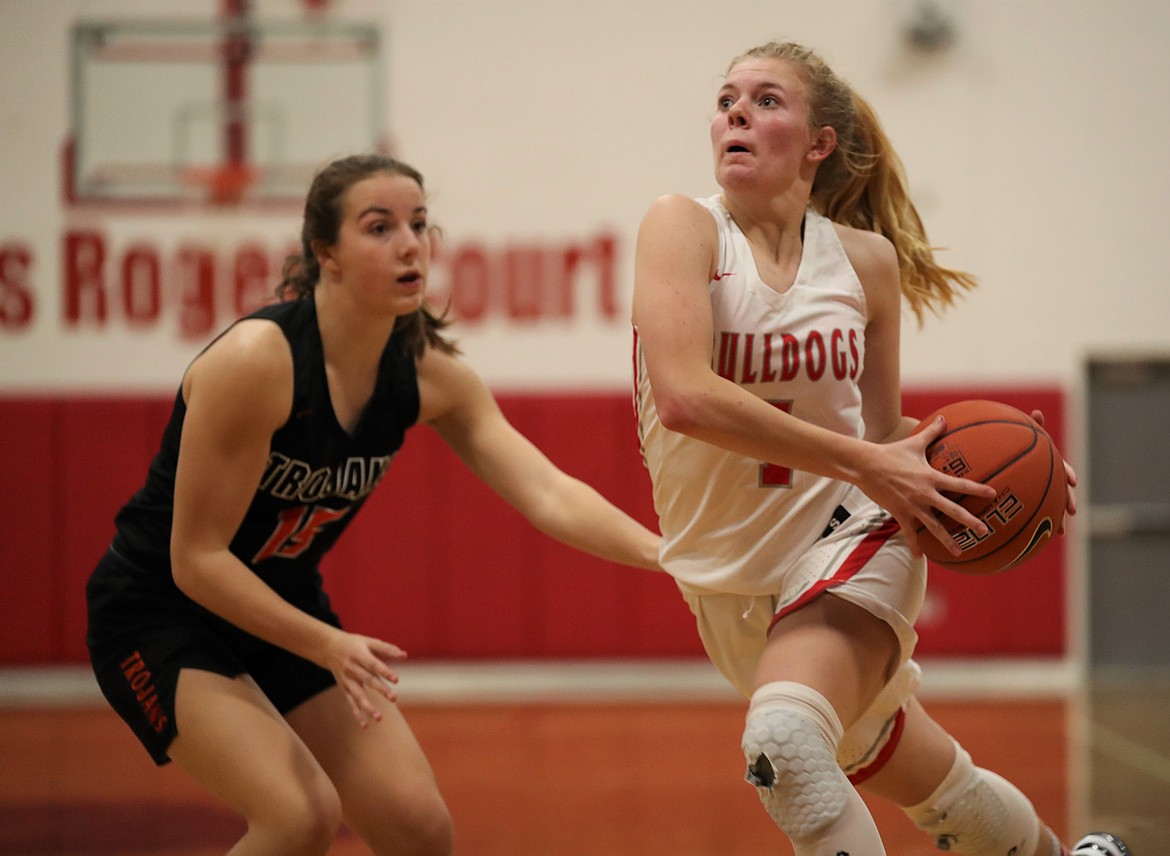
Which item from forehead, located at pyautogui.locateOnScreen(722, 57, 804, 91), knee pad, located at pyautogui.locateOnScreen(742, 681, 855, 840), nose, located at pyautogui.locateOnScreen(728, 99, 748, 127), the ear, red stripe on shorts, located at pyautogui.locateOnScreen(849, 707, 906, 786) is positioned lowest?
red stripe on shorts, located at pyautogui.locateOnScreen(849, 707, 906, 786)

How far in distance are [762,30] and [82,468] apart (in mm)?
4529

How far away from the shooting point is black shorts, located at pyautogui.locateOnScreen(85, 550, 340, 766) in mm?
2523

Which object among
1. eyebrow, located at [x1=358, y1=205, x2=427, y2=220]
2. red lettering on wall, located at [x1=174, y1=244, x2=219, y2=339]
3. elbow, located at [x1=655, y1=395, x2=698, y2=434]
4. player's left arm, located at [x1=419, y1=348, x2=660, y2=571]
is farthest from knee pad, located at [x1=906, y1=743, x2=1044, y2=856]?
red lettering on wall, located at [x1=174, y1=244, x2=219, y2=339]

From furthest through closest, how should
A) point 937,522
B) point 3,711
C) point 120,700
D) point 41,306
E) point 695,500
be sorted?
point 41,306 < point 3,711 < point 120,700 < point 695,500 < point 937,522

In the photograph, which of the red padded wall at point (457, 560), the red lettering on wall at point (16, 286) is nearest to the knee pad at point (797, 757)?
the red padded wall at point (457, 560)

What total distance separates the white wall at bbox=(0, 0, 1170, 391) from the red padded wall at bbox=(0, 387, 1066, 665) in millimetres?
270

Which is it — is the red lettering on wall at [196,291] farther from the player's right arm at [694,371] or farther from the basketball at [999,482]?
the basketball at [999,482]

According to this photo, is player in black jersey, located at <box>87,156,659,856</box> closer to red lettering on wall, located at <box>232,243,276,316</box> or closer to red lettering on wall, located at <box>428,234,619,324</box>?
red lettering on wall, located at <box>428,234,619,324</box>

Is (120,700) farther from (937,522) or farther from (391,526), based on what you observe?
(391,526)

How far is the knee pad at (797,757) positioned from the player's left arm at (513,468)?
685 mm

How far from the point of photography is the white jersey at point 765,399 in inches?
91.0

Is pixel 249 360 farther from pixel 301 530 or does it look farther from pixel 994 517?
pixel 994 517

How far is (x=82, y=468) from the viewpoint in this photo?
23.4ft

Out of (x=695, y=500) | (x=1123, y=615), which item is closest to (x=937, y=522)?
(x=695, y=500)
